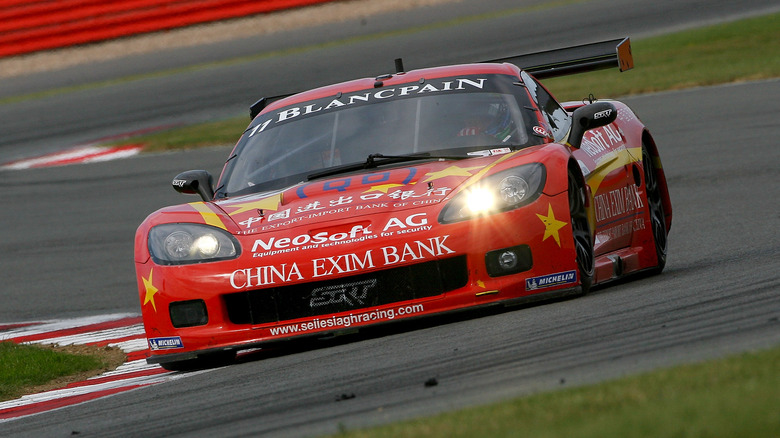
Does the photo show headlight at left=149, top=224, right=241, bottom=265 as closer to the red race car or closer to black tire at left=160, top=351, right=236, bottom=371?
the red race car

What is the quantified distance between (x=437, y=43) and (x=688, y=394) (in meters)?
19.2

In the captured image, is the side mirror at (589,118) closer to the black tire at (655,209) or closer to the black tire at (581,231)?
the black tire at (581,231)

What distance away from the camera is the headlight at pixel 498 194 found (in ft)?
18.5

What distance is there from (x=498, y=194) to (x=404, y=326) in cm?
69

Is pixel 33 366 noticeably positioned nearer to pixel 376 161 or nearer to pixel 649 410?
pixel 376 161

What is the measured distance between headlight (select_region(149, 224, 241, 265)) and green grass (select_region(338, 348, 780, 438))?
8.16ft

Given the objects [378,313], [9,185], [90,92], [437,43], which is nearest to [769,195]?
[378,313]

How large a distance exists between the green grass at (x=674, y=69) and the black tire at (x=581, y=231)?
10212mm

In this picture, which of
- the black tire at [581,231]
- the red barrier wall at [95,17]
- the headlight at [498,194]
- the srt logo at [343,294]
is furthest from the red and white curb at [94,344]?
the red barrier wall at [95,17]

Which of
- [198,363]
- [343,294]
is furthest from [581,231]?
[198,363]

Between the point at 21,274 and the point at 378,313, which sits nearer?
the point at 378,313

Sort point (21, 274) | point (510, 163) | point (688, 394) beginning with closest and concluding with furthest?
1. point (688, 394)
2. point (510, 163)
3. point (21, 274)

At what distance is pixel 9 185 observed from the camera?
15219 mm

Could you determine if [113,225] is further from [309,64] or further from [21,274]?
[309,64]
